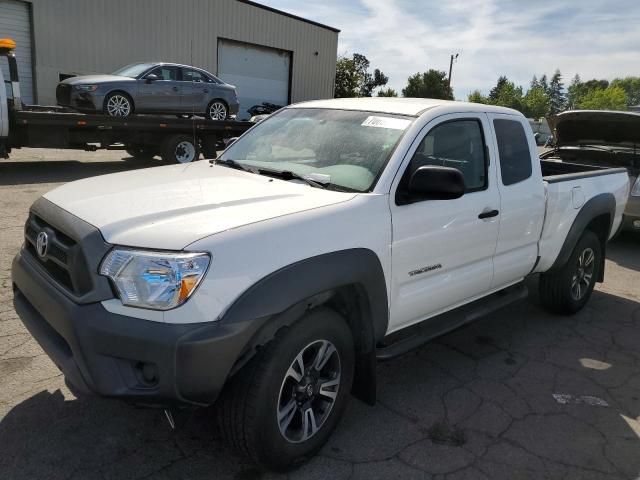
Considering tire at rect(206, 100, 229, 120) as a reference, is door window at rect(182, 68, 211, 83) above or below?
above

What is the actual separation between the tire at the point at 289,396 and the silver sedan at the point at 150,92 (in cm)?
1062

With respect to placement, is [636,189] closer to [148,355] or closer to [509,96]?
[148,355]

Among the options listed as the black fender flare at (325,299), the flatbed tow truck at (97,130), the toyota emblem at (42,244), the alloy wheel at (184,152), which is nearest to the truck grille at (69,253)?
the toyota emblem at (42,244)

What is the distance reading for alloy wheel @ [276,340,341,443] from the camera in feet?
8.48

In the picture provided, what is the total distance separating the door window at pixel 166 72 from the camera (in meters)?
13.4

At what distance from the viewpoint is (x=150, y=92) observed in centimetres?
1309

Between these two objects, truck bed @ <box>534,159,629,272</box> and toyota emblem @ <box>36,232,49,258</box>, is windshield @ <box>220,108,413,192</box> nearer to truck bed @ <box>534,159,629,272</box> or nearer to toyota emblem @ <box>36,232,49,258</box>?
toyota emblem @ <box>36,232,49,258</box>

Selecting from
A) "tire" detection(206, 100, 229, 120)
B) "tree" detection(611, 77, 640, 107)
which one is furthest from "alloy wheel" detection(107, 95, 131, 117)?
"tree" detection(611, 77, 640, 107)

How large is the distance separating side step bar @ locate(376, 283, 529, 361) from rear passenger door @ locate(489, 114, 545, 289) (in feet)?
0.41

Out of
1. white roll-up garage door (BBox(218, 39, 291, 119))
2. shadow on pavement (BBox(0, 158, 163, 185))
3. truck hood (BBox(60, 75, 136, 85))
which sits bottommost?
shadow on pavement (BBox(0, 158, 163, 185))

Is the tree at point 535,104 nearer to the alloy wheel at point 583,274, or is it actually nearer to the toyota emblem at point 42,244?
the alloy wheel at point 583,274

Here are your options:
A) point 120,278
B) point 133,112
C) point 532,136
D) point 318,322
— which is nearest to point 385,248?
point 318,322

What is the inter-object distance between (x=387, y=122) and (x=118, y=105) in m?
10.6

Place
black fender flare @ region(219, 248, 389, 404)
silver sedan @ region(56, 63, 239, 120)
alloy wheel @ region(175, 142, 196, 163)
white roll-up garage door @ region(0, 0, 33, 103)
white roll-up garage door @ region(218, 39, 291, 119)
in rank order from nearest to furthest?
black fender flare @ region(219, 248, 389, 404), silver sedan @ region(56, 63, 239, 120), alloy wheel @ region(175, 142, 196, 163), white roll-up garage door @ region(0, 0, 33, 103), white roll-up garage door @ region(218, 39, 291, 119)
